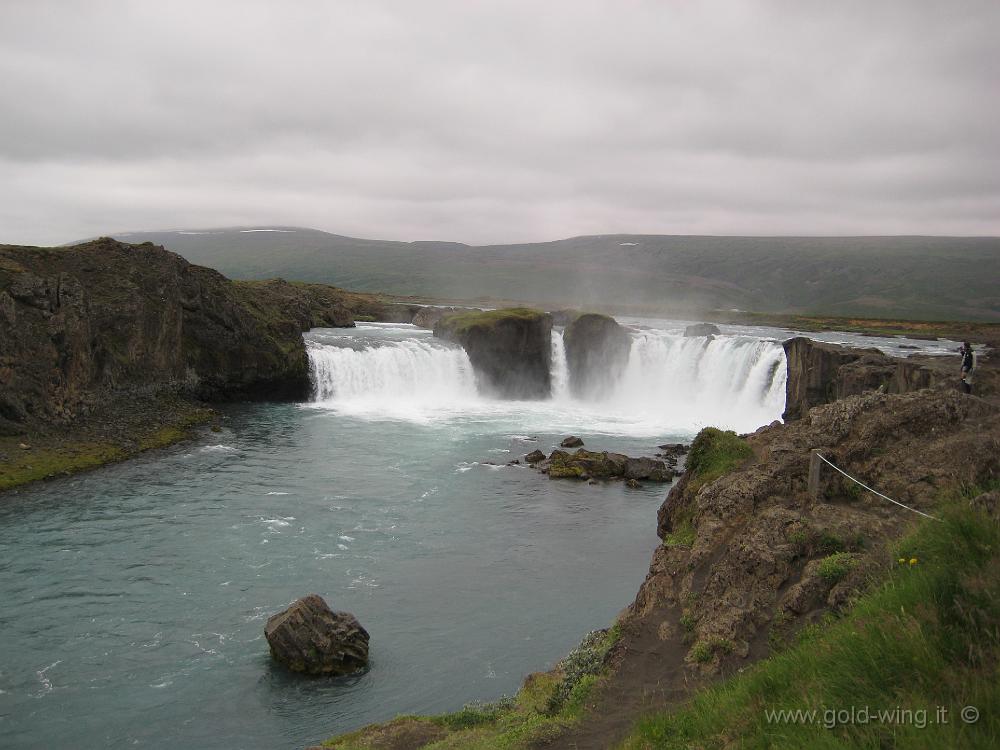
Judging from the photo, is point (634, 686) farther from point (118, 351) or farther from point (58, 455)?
point (118, 351)

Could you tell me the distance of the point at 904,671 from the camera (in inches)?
219

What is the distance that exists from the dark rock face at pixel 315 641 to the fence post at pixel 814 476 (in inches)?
427

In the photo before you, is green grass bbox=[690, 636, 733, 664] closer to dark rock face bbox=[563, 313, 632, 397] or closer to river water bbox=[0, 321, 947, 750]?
river water bbox=[0, 321, 947, 750]

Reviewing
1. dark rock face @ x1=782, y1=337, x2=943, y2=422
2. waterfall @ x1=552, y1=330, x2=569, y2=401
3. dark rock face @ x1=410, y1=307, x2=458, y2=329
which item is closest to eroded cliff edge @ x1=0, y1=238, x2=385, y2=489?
waterfall @ x1=552, y1=330, x2=569, y2=401

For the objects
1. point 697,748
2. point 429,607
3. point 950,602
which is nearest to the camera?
point 950,602

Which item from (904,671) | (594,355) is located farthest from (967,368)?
(594,355)

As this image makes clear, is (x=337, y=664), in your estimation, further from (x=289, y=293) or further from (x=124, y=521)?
(x=289, y=293)

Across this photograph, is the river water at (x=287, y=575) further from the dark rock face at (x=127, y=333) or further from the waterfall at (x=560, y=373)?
the waterfall at (x=560, y=373)

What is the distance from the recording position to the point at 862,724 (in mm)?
5328

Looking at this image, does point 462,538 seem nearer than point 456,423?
Yes

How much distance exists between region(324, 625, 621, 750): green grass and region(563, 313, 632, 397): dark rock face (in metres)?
48.6

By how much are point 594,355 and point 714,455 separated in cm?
4336

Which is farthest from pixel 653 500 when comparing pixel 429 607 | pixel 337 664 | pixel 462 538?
pixel 337 664

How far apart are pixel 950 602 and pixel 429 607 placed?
1641cm
